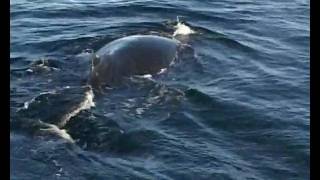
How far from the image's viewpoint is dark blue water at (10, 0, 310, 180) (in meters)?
9.93

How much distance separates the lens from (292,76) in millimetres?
15797

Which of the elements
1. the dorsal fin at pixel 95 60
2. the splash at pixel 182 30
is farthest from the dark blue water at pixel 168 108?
the dorsal fin at pixel 95 60

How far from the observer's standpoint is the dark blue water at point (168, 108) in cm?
993

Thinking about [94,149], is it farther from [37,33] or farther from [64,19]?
[64,19]

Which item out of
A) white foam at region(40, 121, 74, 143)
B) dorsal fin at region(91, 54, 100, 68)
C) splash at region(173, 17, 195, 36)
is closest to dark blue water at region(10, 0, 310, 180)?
white foam at region(40, 121, 74, 143)

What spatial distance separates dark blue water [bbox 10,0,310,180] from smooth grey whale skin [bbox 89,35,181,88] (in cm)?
46

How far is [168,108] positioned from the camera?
41.3 ft

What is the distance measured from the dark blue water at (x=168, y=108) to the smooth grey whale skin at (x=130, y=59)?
0.46 metres

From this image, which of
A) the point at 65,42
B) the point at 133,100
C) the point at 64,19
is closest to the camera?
the point at 133,100

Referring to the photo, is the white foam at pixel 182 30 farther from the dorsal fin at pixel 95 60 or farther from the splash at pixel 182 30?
the dorsal fin at pixel 95 60

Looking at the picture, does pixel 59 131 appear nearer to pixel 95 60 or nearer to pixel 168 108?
pixel 168 108

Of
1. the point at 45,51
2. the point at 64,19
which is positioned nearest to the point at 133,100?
the point at 45,51

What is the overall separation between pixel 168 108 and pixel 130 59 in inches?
112

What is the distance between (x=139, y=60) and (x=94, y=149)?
5.22 meters
